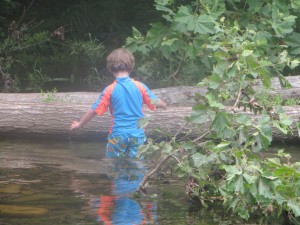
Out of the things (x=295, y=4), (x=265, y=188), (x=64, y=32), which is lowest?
(x=265, y=188)

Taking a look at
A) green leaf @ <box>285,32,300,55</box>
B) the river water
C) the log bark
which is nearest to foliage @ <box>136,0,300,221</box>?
the river water

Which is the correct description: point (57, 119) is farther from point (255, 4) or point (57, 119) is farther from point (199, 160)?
point (199, 160)

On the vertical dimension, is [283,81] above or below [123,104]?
above

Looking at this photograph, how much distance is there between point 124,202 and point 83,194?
501 millimetres

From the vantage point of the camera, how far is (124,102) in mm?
7875

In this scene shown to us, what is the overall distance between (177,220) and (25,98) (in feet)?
16.1

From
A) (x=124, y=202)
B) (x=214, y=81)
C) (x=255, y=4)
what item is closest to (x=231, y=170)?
(x=214, y=81)

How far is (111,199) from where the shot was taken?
20.5ft

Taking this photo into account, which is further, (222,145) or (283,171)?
(222,145)

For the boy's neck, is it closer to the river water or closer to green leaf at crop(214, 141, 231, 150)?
the river water

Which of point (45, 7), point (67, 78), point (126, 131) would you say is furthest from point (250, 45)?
point (45, 7)

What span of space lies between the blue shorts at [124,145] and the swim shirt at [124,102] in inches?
2.0

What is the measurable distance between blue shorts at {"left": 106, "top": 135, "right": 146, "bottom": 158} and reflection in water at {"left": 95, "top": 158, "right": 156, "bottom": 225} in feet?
0.67

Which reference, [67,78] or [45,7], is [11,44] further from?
[45,7]
